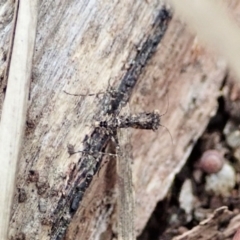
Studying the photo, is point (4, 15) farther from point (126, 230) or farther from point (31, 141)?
point (126, 230)

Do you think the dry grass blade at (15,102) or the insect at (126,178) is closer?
the dry grass blade at (15,102)

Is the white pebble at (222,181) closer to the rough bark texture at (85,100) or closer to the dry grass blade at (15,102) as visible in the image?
the rough bark texture at (85,100)

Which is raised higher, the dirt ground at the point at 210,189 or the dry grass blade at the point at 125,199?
the dirt ground at the point at 210,189

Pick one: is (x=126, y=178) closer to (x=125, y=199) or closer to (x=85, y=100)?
(x=125, y=199)

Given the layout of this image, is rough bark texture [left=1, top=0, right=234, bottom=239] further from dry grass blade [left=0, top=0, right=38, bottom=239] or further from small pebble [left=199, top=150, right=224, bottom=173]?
small pebble [left=199, top=150, right=224, bottom=173]

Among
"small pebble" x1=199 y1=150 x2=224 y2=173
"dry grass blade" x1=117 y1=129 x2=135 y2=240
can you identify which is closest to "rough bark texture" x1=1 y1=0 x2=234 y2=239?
"dry grass blade" x1=117 y1=129 x2=135 y2=240

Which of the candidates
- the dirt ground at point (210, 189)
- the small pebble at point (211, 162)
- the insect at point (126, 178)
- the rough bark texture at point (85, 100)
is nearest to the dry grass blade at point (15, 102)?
the rough bark texture at point (85, 100)

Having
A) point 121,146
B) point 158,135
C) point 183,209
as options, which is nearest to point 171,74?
point 158,135
